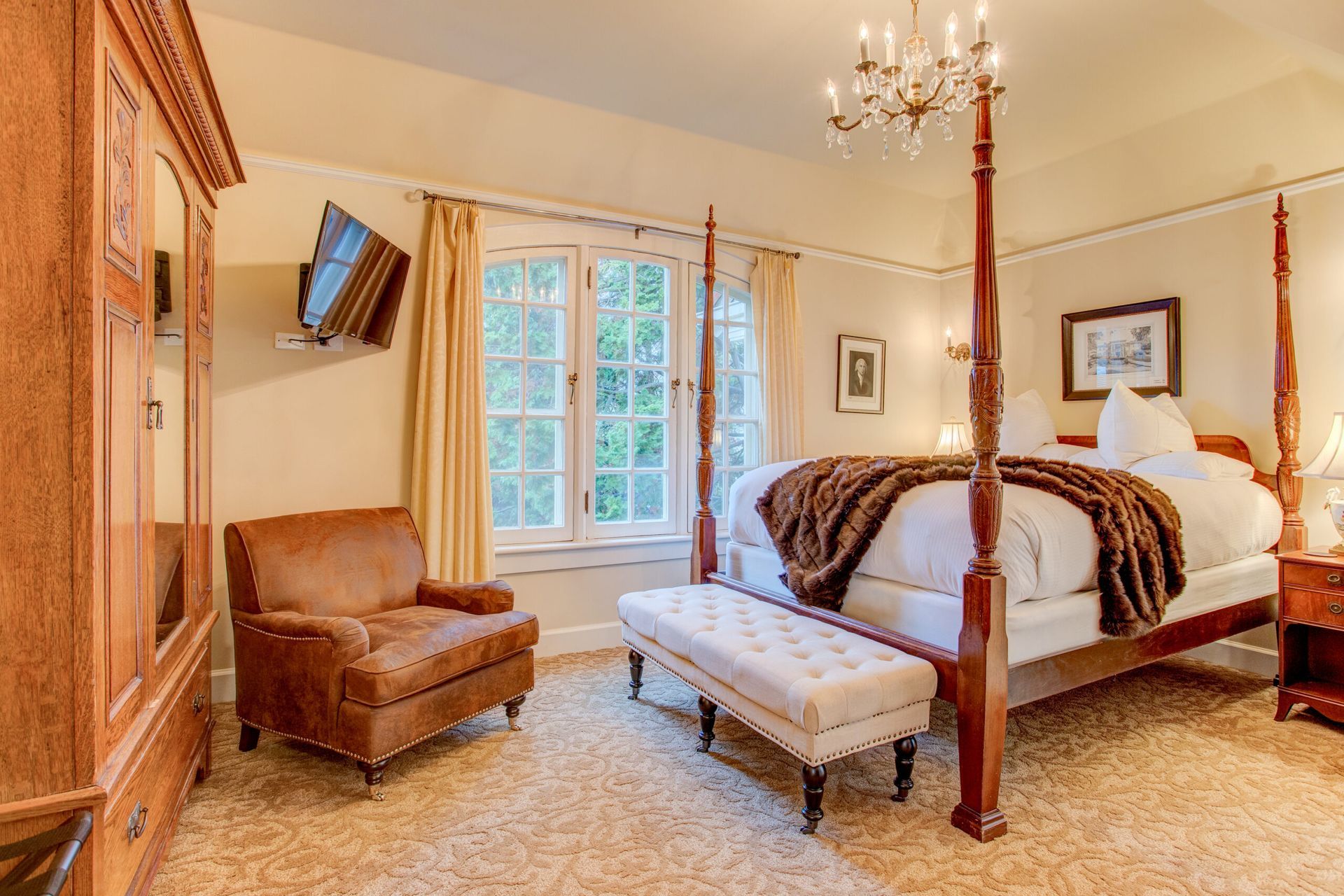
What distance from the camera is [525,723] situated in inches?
112

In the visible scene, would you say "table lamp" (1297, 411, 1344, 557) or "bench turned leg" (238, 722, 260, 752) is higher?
"table lamp" (1297, 411, 1344, 557)

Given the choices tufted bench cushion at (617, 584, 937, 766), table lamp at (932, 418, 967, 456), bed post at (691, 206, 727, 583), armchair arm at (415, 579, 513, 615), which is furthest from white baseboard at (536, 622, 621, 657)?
table lamp at (932, 418, 967, 456)

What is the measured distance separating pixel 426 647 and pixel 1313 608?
3.56 meters

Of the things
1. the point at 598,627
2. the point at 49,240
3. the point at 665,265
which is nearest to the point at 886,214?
the point at 665,265

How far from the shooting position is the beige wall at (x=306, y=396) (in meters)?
3.10

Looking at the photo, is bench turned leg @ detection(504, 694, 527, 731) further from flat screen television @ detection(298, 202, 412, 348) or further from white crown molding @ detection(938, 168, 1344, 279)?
white crown molding @ detection(938, 168, 1344, 279)

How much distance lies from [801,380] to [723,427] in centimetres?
63

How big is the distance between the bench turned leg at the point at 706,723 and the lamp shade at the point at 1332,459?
2.77 metres

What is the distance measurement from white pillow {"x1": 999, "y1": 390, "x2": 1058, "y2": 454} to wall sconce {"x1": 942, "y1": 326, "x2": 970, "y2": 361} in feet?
2.64

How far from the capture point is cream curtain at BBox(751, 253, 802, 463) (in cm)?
441

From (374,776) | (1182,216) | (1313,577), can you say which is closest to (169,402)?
(374,776)

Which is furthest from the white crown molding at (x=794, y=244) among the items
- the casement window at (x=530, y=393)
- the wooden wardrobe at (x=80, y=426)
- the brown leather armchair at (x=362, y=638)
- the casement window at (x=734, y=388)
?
the wooden wardrobe at (x=80, y=426)

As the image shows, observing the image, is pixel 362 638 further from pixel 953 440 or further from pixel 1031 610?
pixel 953 440

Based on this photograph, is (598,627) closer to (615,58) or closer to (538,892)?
(538,892)
